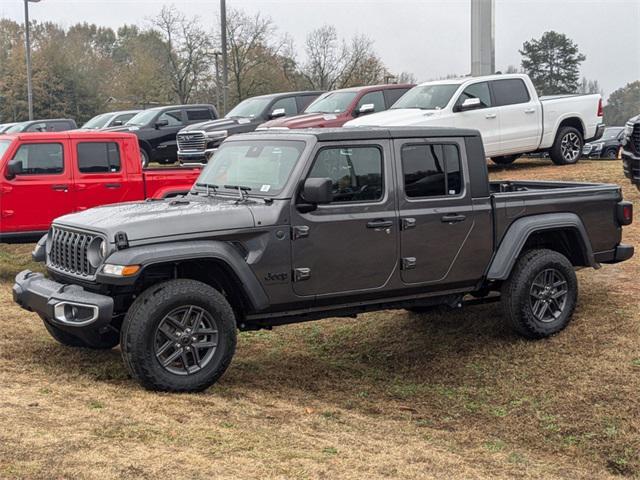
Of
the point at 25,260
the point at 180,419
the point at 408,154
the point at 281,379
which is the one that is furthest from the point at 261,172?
the point at 25,260

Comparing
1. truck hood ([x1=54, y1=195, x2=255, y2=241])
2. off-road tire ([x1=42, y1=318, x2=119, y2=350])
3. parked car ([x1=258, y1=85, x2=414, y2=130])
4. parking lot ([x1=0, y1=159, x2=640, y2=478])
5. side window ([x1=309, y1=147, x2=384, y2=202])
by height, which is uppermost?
parked car ([x1=258, y1=85, x2=414, y2=130])

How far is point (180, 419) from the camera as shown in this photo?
5516 millimetres

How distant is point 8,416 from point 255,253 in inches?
82.0

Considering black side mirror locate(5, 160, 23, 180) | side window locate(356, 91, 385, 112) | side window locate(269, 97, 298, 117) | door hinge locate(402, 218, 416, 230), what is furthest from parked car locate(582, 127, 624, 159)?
door hinge locate(402, 218, 416, 230)

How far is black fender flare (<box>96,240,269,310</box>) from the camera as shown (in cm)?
594

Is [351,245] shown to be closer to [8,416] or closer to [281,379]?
[281,379]

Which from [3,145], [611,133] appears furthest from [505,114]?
[611,133]

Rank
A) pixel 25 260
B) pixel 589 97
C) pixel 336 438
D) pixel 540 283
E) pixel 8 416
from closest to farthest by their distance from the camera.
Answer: pixel 8 416 → pixel 336 438 → pixel 540 283 → pixel 25 260 → pixel 589 97

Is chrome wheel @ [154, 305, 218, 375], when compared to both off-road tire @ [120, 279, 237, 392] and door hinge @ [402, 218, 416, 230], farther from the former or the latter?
door hinge @ [402, 218, 416, 230]

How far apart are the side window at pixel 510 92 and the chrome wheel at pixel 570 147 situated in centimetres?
152

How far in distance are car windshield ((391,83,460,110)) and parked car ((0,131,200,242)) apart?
5.46 metres

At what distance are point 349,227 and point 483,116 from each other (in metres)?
9.68

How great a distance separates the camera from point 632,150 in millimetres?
12688

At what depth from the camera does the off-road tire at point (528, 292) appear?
782cm
